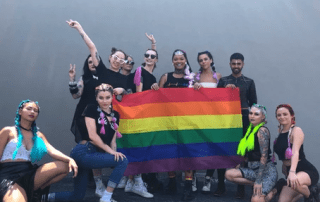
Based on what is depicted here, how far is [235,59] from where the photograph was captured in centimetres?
455

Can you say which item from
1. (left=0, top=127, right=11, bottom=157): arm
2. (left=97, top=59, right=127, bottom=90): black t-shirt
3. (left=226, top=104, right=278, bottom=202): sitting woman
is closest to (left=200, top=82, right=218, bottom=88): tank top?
(left=226, top=104, right=278, bottom=202): sitting woman

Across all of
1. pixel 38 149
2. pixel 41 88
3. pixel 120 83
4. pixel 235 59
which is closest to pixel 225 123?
pixel 235 59

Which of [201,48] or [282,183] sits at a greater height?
[201,48]

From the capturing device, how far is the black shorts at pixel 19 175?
3.18 metres

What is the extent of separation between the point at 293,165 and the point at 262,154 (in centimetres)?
39

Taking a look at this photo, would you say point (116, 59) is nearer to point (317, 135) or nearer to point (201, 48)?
point (201, 48)

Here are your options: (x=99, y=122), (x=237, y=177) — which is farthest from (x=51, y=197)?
(x=237, y=177)

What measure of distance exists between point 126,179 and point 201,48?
8.18 ft

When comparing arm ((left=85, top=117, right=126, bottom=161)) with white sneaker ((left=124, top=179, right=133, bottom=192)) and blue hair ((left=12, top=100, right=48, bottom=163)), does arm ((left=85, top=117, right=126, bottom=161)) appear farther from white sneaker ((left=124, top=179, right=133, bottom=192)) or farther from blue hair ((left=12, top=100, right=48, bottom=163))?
white sneaker ((left=124, top=179, right=133, bottom=192))

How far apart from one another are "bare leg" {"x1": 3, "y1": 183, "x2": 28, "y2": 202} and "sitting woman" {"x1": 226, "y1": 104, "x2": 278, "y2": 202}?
7.49 feet

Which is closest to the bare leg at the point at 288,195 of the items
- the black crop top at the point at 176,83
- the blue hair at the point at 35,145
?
the black crop top at the point at 176,83

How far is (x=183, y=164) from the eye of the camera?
4242mm

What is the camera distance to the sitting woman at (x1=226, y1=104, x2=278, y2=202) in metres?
3.79

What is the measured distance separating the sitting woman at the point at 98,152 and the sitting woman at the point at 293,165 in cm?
179
